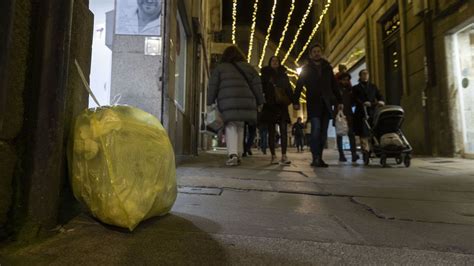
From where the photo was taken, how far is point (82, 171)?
167 cm

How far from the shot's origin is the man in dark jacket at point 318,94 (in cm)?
557

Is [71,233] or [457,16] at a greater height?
[457,16]

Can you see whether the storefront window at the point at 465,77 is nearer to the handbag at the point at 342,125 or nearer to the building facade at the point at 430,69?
the building facade at the point at 430,69

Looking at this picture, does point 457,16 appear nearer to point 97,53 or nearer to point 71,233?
point 97,53

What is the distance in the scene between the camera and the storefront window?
821cm

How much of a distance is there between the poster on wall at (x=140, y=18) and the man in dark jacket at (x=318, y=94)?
2492 mm

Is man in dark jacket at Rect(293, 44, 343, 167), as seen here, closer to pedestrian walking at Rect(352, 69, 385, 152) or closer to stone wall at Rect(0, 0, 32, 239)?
pedestrian walking at Rect(352, 69, 385, 152)

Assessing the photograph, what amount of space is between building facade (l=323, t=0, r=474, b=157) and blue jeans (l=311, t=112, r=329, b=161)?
Answer: 4.49 meters

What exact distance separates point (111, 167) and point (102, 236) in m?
0.31

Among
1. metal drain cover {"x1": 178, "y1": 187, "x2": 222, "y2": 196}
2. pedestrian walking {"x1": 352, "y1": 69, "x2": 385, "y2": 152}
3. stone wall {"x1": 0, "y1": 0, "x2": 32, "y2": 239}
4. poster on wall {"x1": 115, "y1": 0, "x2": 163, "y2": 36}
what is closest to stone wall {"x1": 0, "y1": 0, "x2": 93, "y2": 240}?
stone wall {"x1": 0, "y1": 0, "x2": 32, "y2": 239}

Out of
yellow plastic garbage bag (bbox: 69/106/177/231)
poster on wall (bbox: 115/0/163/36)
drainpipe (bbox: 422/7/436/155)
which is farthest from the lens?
drainpipe (bbox: 422/7/436/155)

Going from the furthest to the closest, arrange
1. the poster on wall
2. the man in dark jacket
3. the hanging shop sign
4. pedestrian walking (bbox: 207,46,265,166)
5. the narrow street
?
the hanging shop sign
the man in dark jacket
pedestrian walking (bbox: 207,46,265,166)
the poster on wall
the narrow street

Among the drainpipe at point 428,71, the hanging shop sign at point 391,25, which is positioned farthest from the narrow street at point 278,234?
the hanging shop sign at point 391,25

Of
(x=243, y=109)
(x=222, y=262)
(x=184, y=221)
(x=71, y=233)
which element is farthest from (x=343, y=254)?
(x=243, y=109)
